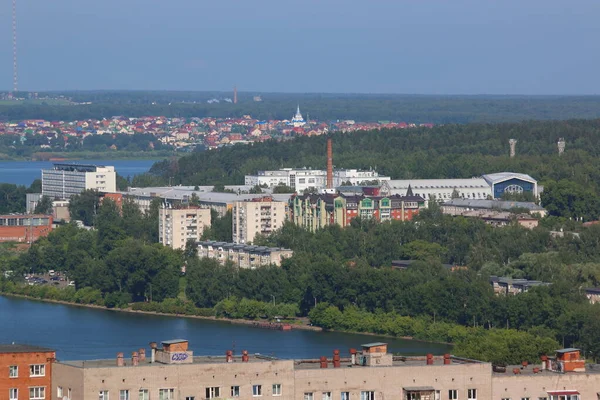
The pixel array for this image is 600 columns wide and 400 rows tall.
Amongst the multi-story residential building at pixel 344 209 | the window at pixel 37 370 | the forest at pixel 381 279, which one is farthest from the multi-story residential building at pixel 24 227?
the window at pixel 37 370

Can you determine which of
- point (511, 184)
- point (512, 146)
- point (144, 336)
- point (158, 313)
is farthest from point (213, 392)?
point (512, 146)

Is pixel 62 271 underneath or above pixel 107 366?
underneath

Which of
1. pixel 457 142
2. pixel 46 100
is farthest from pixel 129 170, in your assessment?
pixel 46 100

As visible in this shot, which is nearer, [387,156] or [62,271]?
[62,271]

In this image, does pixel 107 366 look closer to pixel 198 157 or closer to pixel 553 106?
pixel 198 157

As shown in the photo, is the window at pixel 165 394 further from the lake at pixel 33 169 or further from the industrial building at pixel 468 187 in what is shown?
the lake at pixel 33 169

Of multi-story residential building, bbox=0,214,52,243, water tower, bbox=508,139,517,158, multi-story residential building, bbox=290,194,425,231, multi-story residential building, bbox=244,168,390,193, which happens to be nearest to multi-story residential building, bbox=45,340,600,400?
multi-story residential building, bbox=290,194,425,231

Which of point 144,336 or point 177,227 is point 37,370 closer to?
point 144,336
